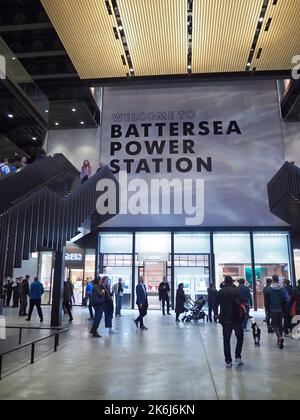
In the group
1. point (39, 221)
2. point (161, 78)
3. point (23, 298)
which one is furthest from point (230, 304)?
point (161, 78)

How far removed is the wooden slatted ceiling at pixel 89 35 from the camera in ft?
42.2

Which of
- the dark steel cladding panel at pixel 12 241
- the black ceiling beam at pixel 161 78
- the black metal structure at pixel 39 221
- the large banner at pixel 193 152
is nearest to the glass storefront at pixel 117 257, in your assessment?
the large banner at pixel 193 152

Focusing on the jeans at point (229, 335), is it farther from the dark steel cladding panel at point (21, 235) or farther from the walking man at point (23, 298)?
the walking man at point (23, 298)

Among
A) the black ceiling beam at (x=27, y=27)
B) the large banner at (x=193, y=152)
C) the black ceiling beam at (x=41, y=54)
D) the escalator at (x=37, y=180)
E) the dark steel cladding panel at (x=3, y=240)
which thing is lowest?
the dark steel cladding panel at (x=3, y=240)

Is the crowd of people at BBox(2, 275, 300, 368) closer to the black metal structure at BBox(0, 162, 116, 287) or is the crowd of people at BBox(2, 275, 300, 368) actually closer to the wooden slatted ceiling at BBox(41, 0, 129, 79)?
the black metal structure at BBox(0, 162, 116, 287)

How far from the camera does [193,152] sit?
21141 mm

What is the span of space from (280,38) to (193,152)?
800 cm

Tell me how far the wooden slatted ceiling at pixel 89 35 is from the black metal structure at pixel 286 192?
813cm

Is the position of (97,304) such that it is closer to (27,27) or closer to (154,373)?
(154,373)

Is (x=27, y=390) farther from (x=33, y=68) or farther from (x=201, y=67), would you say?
(x=33, y=68)

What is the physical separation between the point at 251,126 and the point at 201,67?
237 inches

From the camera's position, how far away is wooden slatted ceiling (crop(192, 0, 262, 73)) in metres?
12.8

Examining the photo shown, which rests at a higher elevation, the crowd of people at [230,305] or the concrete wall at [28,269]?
the concrete wall at [28,269]

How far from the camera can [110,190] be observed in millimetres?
14234
